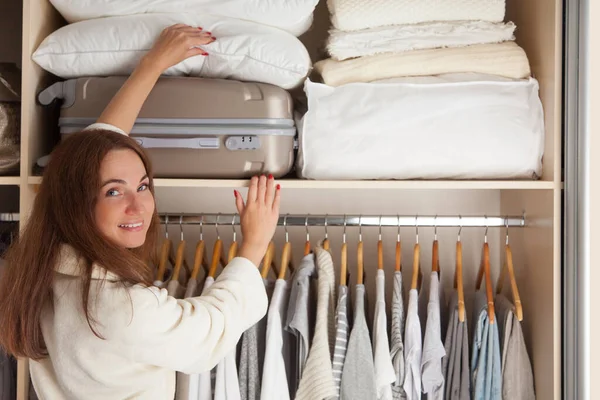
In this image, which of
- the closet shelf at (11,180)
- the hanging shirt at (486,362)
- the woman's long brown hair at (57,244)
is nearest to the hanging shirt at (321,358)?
the hanging shirt at (486,362)

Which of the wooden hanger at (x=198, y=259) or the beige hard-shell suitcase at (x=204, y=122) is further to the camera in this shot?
the wooden hanger at (x=198, y=259)

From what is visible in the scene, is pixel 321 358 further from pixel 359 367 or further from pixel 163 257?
pixel 163 257

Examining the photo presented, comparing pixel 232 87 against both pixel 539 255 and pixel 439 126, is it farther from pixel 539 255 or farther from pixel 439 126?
pixel 539 255

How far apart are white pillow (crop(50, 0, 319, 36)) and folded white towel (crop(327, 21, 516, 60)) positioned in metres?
0.12

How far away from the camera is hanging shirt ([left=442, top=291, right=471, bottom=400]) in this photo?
1736 mm

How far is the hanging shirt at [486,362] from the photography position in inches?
67.7

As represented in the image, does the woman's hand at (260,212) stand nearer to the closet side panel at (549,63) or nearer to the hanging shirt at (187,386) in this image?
the hanging shirt at (187,386)

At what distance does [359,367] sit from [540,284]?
1.67 feet

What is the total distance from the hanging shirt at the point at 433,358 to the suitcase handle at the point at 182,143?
26.9 inches

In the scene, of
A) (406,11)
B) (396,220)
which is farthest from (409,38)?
(396,220)

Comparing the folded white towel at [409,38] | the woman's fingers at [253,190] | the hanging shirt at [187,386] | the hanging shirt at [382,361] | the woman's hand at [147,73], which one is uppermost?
the folded white towel at [409,38]

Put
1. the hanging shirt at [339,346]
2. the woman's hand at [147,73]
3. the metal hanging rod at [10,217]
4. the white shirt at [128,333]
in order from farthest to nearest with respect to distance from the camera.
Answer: the metal hanging rod at [10,217] → the hanging shirt at [339,346] → the woman's hand at [147,73] → the white shirt at [128,333]

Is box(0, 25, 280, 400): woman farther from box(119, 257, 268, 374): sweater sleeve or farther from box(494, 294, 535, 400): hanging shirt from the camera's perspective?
box(494, 294, 535, 400): hanging shirt

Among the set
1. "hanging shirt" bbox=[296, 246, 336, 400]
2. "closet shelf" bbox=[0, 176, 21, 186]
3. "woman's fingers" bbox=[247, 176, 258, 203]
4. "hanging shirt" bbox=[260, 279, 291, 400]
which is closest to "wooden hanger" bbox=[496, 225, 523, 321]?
"hanging shirt" bbox=[296, 246, 336, 400]
